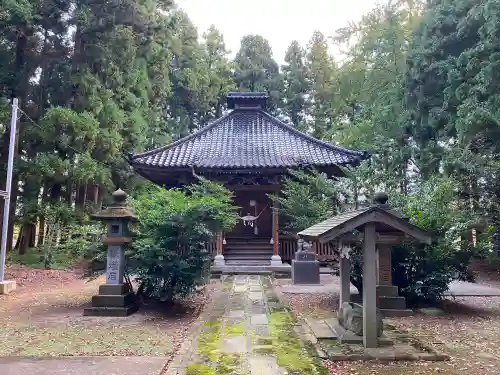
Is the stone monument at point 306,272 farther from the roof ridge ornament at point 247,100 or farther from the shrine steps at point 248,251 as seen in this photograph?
the roof ridge ornament at point 247,100

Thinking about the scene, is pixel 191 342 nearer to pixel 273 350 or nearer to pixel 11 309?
pixel 273 350

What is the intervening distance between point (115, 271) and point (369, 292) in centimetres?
483

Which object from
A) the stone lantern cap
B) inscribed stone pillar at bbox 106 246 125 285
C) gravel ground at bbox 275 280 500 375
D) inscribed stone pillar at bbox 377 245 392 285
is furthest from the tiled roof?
inscribed stone pillar at bbox 106 246 125 285

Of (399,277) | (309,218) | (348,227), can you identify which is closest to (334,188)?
(309,218)

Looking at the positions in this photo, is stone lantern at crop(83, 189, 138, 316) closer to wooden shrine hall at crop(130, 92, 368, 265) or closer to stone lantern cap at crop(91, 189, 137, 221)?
stone lantern cap at crop(91, 189, 137, 221)

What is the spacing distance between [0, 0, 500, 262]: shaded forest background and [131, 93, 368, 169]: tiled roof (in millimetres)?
1997

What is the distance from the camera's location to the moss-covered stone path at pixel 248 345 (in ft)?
15.4

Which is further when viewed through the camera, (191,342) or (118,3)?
(118,3)

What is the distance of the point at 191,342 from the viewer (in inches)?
227

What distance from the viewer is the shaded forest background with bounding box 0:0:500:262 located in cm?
1189

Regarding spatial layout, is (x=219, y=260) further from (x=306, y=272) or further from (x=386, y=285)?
(x=386, y=285)

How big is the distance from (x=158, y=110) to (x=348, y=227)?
17880 mm

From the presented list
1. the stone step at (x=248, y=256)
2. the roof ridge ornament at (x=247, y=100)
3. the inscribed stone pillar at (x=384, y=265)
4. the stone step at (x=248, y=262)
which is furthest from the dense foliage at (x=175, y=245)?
the roof ridge ornament at (x=247, y=100)

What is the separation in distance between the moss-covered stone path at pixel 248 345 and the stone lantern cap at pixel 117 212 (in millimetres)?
2493
